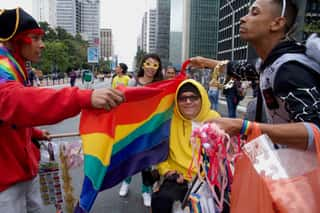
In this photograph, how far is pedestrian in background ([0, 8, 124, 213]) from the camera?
163cm

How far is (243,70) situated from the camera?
8.33 feet

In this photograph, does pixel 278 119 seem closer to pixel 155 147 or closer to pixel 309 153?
pixel 309 153

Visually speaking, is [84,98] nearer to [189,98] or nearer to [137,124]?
[137,124]

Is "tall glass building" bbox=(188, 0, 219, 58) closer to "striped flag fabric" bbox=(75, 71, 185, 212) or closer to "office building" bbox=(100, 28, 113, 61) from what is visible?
"office building" bbox=(100, 28, 113, 61)

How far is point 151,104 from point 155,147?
364 mm

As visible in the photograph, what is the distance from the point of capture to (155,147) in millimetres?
2559

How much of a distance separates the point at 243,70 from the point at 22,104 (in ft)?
5.40

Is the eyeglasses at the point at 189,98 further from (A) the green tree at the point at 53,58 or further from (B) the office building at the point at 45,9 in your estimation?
(B) the office building at the point at 45,9

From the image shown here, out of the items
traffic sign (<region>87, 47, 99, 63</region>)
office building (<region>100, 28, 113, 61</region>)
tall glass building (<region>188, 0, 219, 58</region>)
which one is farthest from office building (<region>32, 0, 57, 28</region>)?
traffic sign (<region>87, 47, 99, 63</region>)

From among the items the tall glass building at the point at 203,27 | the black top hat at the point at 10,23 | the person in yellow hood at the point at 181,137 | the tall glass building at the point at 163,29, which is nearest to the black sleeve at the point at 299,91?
the person in yellow hood at the point at 181,137

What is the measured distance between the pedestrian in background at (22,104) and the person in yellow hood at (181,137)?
1043 mm

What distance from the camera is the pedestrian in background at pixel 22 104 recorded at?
1.63 m

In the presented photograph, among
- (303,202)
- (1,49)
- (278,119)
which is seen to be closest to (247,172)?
(303,202)

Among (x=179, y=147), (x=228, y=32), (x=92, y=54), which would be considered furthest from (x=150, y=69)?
(x=228, y=32)
